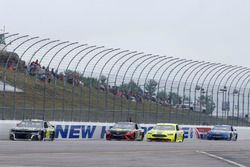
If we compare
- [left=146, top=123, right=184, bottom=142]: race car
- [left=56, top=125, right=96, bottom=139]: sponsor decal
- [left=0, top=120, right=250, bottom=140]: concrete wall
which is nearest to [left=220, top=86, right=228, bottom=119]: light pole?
[left=0, top=120, right=250, bottom=140]: concrete wall

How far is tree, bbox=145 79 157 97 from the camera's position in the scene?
5153 centimetres

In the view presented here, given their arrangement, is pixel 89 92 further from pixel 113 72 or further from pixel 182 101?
pixel 182 101

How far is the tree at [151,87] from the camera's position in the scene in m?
51.5

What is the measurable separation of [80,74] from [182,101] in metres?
12.5

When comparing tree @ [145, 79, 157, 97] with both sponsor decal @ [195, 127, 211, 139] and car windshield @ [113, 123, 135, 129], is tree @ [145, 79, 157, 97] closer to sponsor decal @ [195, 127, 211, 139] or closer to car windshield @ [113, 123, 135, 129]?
car windshield @ [113, 123, 135, 129]

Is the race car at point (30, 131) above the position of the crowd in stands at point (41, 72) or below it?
below

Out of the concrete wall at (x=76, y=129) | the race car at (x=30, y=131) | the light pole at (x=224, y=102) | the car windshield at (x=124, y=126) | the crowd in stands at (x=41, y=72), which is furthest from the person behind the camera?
the light pole at (x=224, y=102)

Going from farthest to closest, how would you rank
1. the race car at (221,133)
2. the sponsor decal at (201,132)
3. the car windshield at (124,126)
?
the sponsor decal at (201,132) → the race car at (221,133) → the car windshield at (124,126)

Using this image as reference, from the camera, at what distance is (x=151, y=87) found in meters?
52.2

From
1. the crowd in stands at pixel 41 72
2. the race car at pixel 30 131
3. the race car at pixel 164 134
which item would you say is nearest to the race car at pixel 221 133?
the race car at pixel 164 134

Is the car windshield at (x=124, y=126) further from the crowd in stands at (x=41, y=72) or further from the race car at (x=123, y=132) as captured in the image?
the crowd in stands at (x=41, y=72)

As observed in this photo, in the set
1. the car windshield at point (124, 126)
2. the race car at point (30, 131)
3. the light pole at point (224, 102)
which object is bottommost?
the race car at point (30, 131)

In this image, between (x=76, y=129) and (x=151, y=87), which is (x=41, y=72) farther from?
(x=151, y=87)

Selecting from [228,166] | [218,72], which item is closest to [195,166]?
[228,166]
